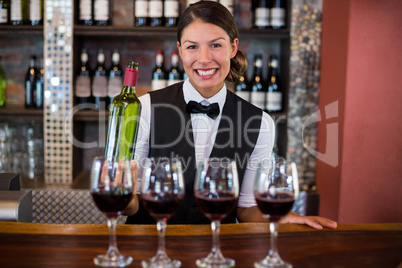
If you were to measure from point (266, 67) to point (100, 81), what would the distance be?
1.03 metres

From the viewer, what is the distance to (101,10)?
275cm

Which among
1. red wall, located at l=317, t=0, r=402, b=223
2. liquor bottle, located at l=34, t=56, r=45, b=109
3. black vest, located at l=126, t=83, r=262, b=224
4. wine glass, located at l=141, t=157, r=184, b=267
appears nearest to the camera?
wine glass, located at l=141, t=157, r=184, b=267

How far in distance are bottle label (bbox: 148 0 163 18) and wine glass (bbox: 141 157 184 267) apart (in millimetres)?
2004

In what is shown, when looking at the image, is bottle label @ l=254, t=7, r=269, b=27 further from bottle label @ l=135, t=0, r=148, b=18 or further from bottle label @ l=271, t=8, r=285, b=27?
bottle label @ l=135, t=0, r=148, b=18

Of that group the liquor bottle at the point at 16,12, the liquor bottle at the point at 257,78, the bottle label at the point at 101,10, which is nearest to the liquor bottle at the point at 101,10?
the bottle label at the point at 101,10

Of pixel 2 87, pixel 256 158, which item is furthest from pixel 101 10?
pixel 256 158

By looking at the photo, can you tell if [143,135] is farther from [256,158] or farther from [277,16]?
[277,16]

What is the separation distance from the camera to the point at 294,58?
2748 millimetres

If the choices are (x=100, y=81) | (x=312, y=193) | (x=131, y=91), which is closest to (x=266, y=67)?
(x=312, y=193)

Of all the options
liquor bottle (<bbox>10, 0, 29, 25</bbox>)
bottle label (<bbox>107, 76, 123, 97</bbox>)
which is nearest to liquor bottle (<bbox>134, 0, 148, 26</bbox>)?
bottle label (<bbox>107, 76, 123, 97</bbox>)

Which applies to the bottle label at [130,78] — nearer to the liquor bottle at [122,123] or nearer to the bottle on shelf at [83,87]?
the liquor bottle at [122,123]

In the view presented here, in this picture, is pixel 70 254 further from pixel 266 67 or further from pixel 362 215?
pixel 266 67

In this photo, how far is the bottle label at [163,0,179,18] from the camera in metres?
2.72

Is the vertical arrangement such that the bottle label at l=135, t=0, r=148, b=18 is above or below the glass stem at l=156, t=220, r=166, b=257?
above
